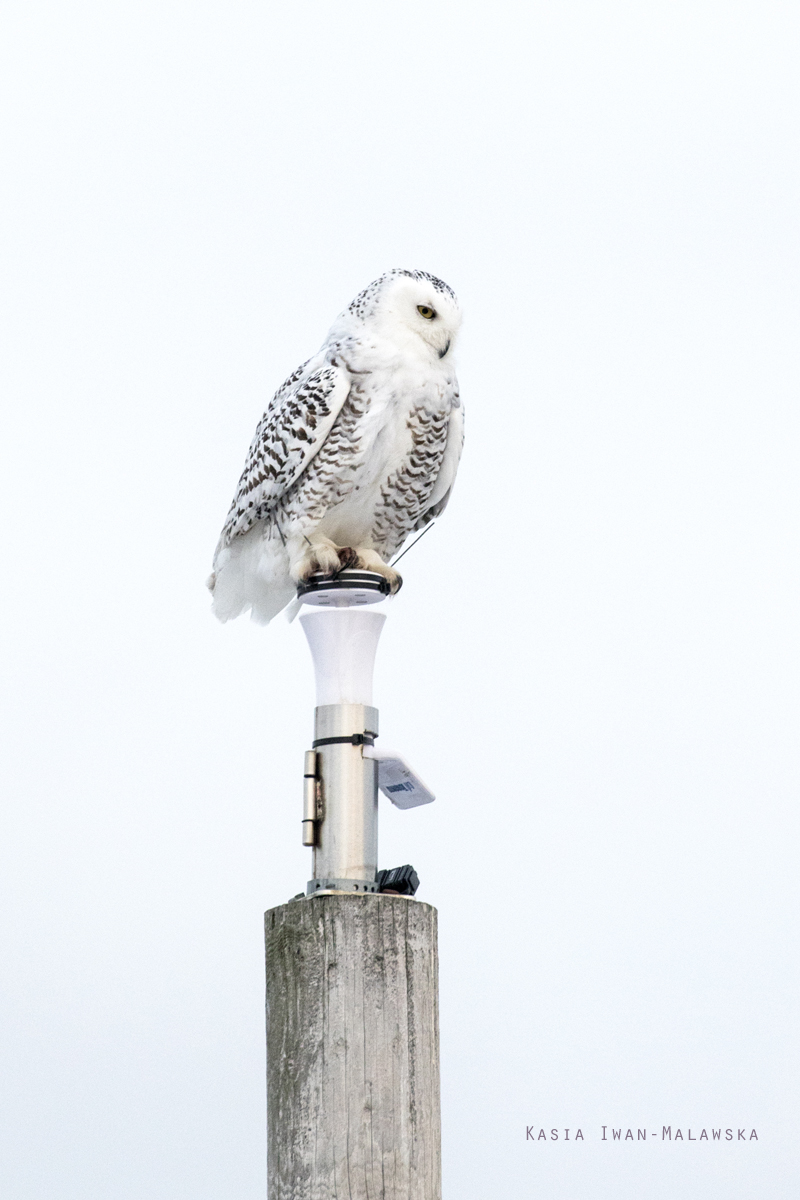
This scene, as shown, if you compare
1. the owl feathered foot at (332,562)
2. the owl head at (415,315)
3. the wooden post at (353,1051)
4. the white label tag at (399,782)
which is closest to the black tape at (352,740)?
the white label tag at (399,782)

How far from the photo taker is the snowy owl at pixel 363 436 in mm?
4781

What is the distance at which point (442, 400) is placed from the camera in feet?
15.9

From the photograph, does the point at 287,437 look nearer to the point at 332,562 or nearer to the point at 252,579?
the point at 332,562

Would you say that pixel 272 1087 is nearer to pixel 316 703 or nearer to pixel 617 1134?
pixel 316 703

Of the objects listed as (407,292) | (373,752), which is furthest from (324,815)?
(407,292)

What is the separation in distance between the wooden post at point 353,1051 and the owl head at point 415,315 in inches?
97.1

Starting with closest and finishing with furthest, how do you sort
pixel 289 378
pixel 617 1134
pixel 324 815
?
pixel 324 815
pixel 617 1134
pixel 289 378

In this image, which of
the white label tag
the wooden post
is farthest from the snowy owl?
the wooden post

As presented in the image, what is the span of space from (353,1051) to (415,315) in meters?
2.80

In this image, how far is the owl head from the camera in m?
4.83

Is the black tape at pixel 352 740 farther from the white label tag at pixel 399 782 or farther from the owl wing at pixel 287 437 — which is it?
the owl wing at pixel 287 437

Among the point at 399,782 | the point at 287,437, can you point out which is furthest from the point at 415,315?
the point at 399,782

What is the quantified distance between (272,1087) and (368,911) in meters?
0.39

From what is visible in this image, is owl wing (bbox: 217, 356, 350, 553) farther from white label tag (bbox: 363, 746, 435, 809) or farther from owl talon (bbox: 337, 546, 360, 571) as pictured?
white label tag (bbox: 363, 746, 435, 809)
